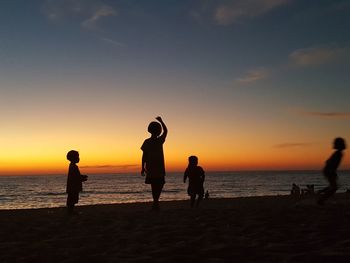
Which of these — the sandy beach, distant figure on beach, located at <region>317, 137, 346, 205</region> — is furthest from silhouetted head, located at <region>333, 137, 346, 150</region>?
the sandy beach

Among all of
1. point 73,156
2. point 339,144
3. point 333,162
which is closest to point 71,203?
point 73,156

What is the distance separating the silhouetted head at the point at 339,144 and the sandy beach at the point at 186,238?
315 centimetres

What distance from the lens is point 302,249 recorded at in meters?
5.52

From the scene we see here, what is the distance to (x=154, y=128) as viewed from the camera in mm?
10555

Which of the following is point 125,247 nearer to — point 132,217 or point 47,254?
point 47,254

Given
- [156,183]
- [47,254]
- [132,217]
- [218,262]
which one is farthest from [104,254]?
[156,183]

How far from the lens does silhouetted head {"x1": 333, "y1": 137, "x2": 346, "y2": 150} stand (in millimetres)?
11703

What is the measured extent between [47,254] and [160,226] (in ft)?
7.76

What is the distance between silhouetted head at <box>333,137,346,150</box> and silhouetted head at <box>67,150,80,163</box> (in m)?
7.19

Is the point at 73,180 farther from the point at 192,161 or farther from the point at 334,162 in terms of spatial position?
the point at 334,162

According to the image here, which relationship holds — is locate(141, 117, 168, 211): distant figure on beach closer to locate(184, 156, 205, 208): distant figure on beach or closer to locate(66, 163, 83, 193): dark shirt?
locate(66, 163, 83, 193): dark shirt

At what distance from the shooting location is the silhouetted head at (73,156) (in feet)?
38.6

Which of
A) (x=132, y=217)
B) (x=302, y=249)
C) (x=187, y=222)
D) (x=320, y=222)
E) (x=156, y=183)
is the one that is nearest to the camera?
(x=302, y=249)

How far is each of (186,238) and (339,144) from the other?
6.87 metres
